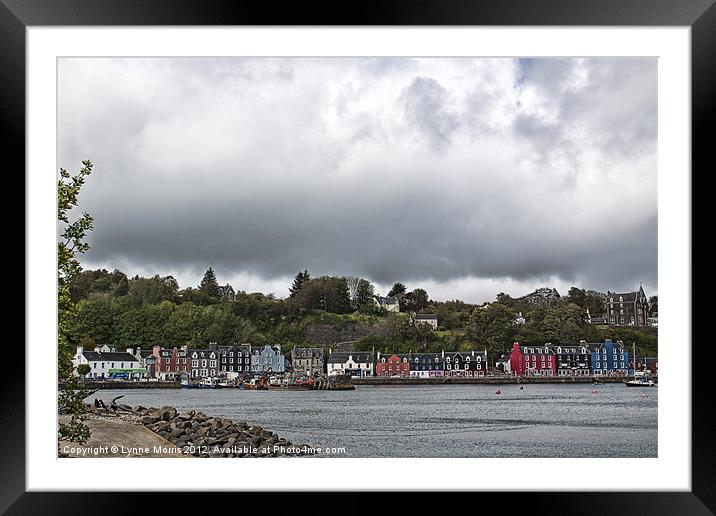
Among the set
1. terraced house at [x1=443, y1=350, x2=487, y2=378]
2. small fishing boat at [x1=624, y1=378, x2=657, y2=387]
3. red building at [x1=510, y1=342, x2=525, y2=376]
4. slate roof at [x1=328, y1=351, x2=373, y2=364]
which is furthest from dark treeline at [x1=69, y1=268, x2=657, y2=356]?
small fishing boat at [x1=624, y1=378, x2=657, y2=387]

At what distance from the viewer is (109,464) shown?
248 centimetres

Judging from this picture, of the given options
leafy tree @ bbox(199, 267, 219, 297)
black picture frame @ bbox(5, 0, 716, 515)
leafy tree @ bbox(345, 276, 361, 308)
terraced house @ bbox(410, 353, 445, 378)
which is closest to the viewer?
black picture frame @ bbox(5, 0, 716, 515)

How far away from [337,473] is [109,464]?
769mm

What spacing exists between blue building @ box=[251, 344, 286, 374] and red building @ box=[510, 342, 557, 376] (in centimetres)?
397

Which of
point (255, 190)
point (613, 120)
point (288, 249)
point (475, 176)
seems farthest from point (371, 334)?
point (613, 120)

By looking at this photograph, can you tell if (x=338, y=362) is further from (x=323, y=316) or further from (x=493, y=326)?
(x=493, y=326)

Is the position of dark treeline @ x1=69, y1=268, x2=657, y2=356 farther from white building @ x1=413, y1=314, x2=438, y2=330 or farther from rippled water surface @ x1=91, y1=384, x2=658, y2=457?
rippled water surface @ x1=91, y1=384, x2=658, y2=457

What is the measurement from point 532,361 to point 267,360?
15.3 feet

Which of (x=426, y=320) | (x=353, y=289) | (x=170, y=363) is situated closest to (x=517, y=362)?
(x=426, y=320)

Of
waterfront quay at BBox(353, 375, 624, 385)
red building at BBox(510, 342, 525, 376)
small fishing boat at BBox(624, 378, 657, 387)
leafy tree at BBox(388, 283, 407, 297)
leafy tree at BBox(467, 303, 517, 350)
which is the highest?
leafy tree at BBox(388, 283, 407, 297)

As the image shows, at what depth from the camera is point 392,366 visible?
12266 mm

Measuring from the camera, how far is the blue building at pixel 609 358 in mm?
12586

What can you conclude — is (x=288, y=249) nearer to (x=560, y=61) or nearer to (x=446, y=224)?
(x=446, y=224)

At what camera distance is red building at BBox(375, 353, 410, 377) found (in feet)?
39.8
